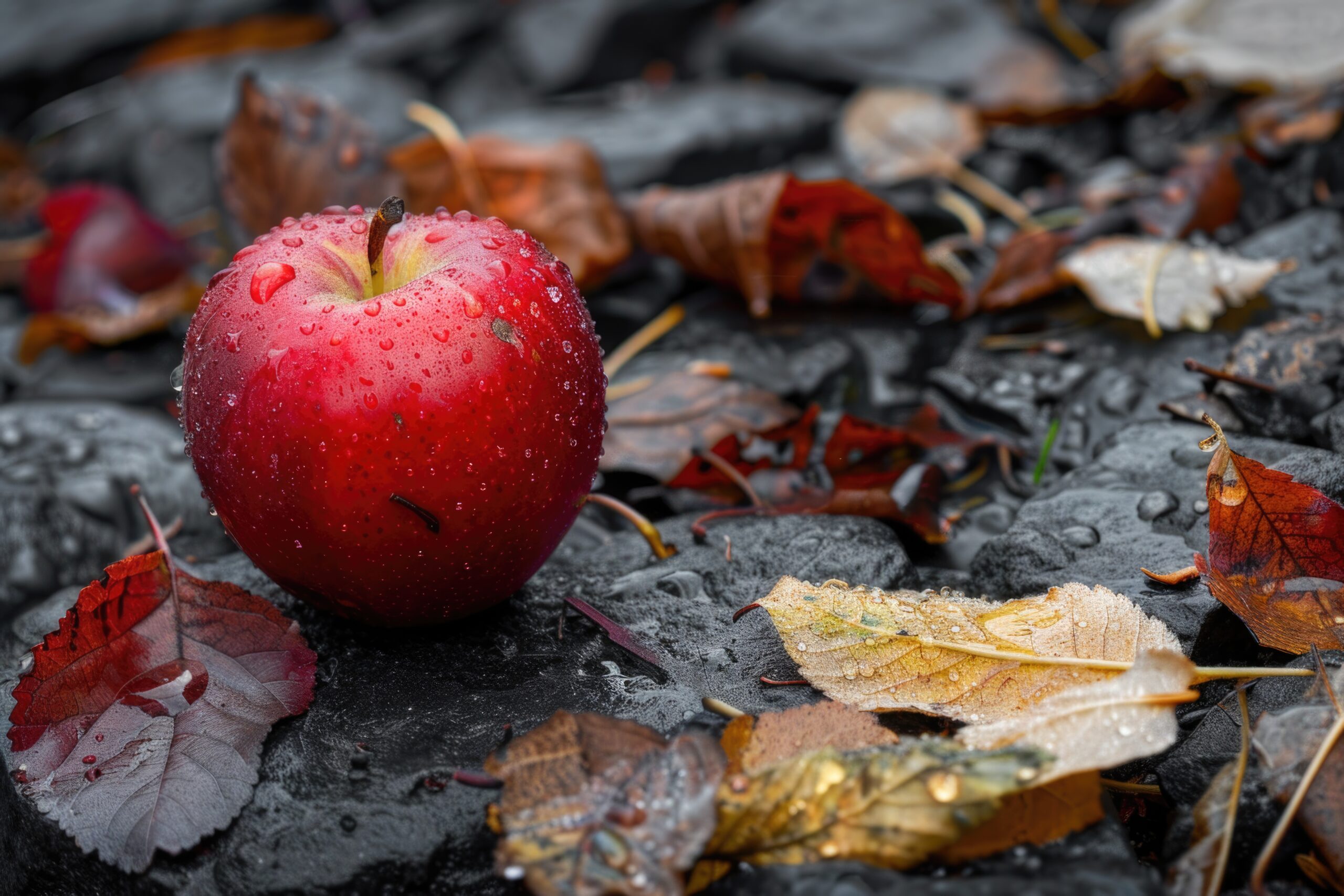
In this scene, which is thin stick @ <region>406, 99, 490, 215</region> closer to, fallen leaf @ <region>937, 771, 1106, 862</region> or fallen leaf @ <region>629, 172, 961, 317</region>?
fallen leaf @ <region>629, 172, 961, 317</region>

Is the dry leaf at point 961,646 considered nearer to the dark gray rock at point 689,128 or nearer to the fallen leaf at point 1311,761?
the fallen leaf at point 1311,761

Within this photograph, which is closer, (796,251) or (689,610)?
(689,610)

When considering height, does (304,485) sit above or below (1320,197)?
above

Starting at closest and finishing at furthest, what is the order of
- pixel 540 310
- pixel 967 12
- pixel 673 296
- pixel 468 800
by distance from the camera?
pixel 468 800
pixel 540 310
pixel 673 296
pixel 967 12

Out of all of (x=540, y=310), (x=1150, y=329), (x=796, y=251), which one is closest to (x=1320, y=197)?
(x=1150, y=329)

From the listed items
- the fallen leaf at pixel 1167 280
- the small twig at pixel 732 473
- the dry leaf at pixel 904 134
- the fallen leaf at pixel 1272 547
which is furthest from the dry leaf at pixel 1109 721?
the dry leaf at pixel 904 134

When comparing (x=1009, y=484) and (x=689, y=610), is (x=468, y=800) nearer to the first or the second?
(x=689, y=610)
